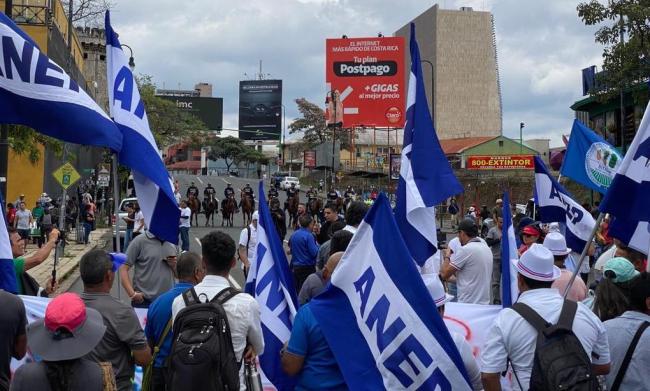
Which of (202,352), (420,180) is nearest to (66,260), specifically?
(420,180)

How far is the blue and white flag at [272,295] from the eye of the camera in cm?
544

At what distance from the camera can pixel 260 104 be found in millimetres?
104438

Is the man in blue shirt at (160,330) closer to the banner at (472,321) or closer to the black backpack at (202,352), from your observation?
the black backpack at (202,352)

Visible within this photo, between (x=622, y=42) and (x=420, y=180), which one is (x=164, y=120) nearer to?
(x=622, y=42)

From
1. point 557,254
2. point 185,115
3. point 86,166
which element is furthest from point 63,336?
point 185,115

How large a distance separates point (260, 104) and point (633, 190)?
10057cm

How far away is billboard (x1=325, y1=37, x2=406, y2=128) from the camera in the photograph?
60.8 m

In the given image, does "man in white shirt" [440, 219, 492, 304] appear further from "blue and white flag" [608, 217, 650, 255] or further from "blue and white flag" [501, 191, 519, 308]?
"blue and white flag" [608, 217, 650, 255]

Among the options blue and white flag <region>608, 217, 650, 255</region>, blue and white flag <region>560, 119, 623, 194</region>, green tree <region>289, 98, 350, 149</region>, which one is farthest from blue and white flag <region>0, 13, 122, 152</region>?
green tree <region>289, 98, 350, 149</region>

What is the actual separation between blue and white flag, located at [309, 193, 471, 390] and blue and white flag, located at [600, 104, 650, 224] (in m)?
1.54

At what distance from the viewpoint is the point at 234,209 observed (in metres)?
36.3

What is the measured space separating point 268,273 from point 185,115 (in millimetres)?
62100

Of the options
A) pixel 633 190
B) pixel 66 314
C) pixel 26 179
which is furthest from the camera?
pixel 26 179

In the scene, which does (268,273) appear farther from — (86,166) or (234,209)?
(86,166)
